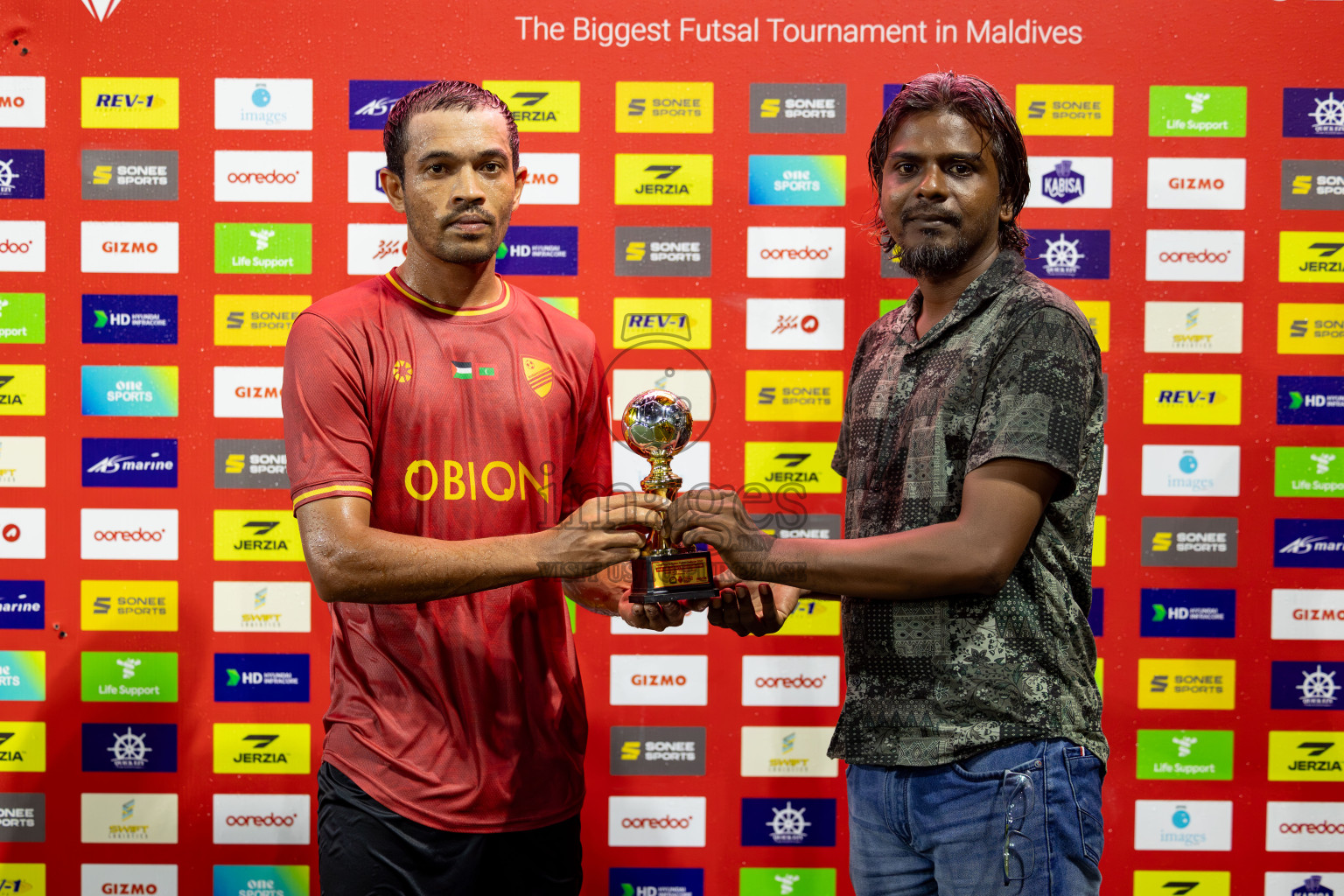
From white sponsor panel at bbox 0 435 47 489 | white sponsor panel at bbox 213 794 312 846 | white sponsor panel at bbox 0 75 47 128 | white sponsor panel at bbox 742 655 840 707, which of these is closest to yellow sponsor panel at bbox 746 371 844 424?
white sponsor panel at bbox 742 655 840 707

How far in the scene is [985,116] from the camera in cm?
173

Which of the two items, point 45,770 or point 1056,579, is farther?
point 45,770

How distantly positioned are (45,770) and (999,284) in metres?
3.01

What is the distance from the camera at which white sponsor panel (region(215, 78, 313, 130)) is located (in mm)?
2660

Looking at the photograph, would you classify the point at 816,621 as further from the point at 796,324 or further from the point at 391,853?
the point at 391,853

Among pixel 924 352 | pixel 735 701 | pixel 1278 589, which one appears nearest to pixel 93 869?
pixel 735 701

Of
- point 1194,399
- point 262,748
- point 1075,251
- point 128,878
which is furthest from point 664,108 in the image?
point 128,878

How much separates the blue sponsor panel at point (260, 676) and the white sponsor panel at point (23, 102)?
168 centimetres

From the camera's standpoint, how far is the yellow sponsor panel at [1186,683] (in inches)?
107

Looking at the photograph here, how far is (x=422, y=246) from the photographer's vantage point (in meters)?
1.83

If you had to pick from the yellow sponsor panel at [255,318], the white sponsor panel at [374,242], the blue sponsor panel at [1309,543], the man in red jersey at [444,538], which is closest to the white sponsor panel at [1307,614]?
the blue sponsor panel at [1309,543]

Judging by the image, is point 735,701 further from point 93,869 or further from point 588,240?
point 93,869

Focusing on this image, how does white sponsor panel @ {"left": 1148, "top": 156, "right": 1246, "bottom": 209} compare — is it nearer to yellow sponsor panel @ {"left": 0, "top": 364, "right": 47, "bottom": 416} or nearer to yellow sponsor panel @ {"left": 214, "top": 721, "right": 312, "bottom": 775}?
yellow sponsor panel @ {"left": 214, "top": 721, "right": 312, "bottom": 775}

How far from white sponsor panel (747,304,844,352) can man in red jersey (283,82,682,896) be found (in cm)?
94
